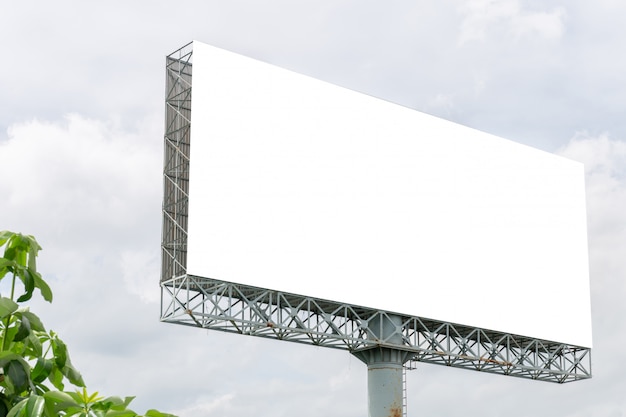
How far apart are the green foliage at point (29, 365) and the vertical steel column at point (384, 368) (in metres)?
24.3

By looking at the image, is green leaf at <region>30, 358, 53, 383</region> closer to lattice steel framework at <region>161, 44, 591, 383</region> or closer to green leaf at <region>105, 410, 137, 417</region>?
green leaf at <region>105, 410, 137, 417</region>

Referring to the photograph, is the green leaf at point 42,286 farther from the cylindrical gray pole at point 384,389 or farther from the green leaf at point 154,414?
the cylindrical gray pole at point 384,389

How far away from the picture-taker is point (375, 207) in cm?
Answer: 2769

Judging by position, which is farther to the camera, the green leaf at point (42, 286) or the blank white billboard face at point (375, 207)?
the blank white billboard face at point (375, 207)

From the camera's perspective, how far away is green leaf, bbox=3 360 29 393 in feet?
10.0

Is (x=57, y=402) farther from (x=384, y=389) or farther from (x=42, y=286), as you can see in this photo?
(x=384, y=389)

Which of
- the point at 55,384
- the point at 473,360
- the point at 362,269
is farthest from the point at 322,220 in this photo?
the point at 55,384

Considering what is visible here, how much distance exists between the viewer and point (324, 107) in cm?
2702

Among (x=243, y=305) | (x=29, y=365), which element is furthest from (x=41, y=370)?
(x=243, y=305)

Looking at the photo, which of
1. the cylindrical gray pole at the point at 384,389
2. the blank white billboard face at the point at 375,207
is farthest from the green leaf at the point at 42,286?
the cylindrical gray pole at the point at 384,389

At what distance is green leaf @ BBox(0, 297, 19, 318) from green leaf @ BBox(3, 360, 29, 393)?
0.15 m

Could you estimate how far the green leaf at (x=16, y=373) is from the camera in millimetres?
3055

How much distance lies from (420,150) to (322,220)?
15.4 feet

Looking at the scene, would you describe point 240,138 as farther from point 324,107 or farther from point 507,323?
point 507,323
